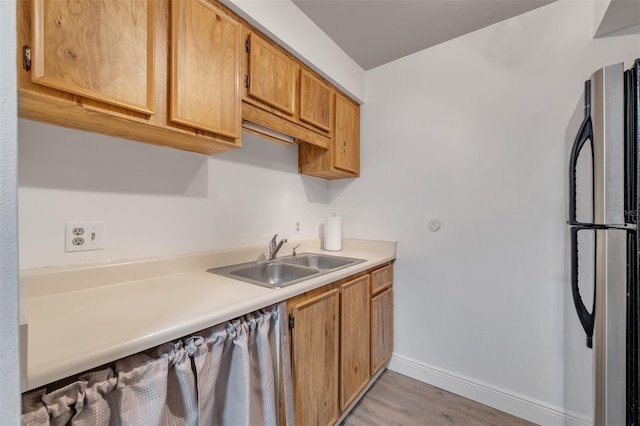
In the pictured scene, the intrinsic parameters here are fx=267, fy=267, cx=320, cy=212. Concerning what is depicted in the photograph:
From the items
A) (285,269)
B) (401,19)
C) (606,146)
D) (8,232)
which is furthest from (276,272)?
(401,19)

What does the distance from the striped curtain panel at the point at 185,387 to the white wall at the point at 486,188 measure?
1.34 m

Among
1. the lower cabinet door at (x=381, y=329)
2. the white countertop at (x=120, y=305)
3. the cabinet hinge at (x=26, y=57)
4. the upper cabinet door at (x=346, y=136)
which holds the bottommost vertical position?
the lower cabinet door at (x=381, y=329)

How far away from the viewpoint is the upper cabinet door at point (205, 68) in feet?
3.48

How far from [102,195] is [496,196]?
217 cm

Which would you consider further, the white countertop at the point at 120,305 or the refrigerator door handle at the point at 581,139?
the refrigerator door handle at the point at 581,139

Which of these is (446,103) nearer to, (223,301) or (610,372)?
(610,372)

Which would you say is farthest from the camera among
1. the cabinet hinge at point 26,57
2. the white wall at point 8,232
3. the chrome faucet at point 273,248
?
the chrome faucet at point 273,248

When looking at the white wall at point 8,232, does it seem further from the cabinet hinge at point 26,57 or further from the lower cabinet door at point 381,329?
the lower cabinet door at point 381,329

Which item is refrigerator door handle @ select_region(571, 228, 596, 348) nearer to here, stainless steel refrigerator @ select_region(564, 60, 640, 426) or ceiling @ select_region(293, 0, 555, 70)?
stainless steel refrigerator @ select_region(564, 60, 640, 426)

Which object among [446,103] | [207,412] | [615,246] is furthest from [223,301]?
[446,103]

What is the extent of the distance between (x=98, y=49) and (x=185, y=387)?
3.69 feet

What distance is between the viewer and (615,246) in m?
0.92

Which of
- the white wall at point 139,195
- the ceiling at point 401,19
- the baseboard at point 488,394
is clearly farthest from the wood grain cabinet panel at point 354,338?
the ceiling at point 401,19

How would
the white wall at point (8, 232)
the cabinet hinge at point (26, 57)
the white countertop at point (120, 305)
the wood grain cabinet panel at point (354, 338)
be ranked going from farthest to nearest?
the wood grain cabinet panel at point (354, 338), the cabinet hinge at point (26, 57), the white countertop at point (120, 305), the white wall at point (8, 232)
